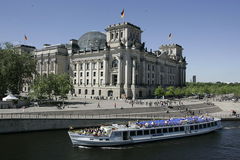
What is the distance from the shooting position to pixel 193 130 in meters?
43.8

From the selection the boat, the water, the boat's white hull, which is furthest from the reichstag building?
the water

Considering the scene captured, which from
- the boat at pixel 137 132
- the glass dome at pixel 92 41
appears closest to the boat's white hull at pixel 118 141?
the boat at pixel 137 132

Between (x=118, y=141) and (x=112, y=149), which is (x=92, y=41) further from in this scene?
(x=112, y=149)

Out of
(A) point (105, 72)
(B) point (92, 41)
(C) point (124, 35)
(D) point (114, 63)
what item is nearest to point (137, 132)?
(A) point (105, 72)

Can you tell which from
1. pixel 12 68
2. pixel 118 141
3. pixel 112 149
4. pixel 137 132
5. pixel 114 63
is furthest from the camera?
pixel 114 63

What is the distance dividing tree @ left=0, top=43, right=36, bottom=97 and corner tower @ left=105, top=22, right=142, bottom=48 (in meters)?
39.5

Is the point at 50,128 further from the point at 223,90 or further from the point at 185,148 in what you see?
the point at 223,90

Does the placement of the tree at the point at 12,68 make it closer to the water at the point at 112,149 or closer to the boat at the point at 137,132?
the water at the point at 112,149

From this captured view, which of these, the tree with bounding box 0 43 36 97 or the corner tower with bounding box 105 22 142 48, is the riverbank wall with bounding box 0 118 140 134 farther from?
the corner tower with bounding box 105 22 142 48

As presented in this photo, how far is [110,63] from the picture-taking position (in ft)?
323

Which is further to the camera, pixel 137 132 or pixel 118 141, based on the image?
pixel 137 132

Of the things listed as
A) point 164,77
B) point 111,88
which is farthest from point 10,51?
point 164,77

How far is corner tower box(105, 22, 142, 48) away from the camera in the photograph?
97.8 metres

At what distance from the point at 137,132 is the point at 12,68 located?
4385cm
